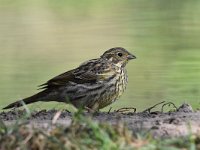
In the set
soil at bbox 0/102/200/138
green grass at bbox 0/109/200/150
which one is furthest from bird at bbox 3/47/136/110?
green grass at bbox 0/109/200/150

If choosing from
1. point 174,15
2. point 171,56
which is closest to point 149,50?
point 171,56

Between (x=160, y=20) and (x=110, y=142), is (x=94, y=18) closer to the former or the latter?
(x=160, y=20)

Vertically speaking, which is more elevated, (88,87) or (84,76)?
(84,76)

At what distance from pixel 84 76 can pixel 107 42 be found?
8.21 metres

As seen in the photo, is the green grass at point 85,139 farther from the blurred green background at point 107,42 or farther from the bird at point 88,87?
the blurred green background at point 107,42

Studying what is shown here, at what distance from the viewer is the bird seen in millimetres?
9695

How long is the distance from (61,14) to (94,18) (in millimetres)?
1607

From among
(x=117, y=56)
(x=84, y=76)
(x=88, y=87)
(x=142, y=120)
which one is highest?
(x=117, y=56)

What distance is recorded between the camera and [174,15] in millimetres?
23531

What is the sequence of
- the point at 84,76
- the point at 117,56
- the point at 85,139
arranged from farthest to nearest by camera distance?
1. the point at 117,56
2. the point at 84,76
3. the point at 85,139

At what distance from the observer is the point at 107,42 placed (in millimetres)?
18125

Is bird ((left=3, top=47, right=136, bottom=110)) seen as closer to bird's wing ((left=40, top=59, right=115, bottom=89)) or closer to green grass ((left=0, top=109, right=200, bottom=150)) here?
bird's wing ((left=40, top=59, right=115, bottom=89))

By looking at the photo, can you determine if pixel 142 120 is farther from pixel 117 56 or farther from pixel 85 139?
pixel 117 56

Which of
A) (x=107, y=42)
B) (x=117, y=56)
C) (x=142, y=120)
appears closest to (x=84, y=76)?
(x=117, y=56)
